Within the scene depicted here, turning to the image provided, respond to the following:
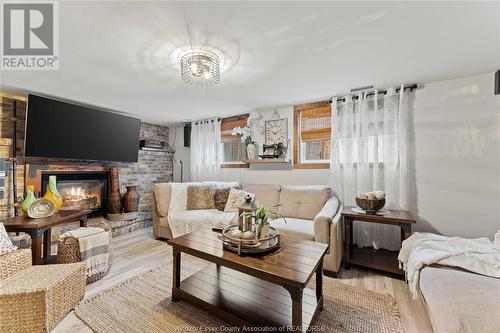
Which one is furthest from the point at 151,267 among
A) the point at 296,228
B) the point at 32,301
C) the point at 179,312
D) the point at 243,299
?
the point at 296,228

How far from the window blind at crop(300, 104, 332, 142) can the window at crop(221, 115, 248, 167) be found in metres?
1.12

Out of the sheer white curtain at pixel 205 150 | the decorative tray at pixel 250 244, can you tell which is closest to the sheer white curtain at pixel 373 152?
the decorative tray at pixel 250 244

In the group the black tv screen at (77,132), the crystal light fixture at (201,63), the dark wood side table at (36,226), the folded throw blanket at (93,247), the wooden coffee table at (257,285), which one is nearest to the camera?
the wooden coffee table at (257,285)

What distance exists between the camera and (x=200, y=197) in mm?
3553

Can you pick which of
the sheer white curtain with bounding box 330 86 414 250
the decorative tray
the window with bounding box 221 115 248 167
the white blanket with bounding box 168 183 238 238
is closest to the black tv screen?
the white blanket with bounding box 168 183 238 238

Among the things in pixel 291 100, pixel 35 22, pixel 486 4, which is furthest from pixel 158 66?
pixel 486 4

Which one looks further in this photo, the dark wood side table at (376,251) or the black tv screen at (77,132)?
the black tv screen at (77,132)

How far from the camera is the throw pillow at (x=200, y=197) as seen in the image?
352 centimetres

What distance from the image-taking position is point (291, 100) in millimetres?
3205

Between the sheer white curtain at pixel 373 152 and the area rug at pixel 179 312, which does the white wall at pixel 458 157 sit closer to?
the sheer white curtain at pixel 373 152

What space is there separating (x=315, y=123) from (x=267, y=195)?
135 cm

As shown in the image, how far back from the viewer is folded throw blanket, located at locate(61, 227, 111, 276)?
2.12 meters

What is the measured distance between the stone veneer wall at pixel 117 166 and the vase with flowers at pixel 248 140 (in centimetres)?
204

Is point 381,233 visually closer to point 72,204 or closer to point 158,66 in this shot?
point 158,66
